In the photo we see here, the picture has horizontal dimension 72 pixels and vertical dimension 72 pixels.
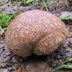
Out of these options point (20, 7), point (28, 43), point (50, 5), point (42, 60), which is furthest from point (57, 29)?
point (20, 7)

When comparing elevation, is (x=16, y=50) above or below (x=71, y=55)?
above

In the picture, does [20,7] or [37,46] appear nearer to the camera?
[37,46]

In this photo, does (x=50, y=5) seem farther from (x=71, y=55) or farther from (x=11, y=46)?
(x=11, y=46)

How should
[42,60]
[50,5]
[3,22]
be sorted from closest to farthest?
[42,60], [3,22], [50,5]

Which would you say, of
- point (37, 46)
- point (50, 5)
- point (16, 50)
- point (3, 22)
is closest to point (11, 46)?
point (16, 50)

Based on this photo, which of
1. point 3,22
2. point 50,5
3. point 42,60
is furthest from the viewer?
point 50,5

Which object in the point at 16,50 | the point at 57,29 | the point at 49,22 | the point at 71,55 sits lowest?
the point at 71,55

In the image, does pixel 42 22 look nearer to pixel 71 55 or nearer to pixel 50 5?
pixel 71 55
